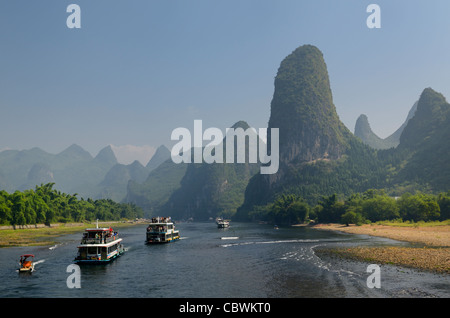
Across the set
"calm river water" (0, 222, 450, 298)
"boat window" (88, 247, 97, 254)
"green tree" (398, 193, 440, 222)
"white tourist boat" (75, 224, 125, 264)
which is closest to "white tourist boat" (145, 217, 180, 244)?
"white tourist boat" (75, 224, 125, 264)

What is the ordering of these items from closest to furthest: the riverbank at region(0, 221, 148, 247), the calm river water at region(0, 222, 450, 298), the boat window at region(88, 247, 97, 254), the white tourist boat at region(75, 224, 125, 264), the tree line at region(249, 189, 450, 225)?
1. the calm river water at region(0, 222, 450, 298)
2. the white tourist boat at region(75, 224, 125, 264)
3. the boat window at region(88, 247, 97, 254)
4. the riverbank at region(0, 221, 148, 247)
5. the tree line at region(249, 189, 450, 225)

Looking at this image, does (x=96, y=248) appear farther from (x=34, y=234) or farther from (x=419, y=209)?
(x=419, y=209)

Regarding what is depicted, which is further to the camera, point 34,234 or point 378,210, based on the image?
point 378,210

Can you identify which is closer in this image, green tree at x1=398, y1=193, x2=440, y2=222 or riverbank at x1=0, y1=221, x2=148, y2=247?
riverbank at x1=0, y1=221, x2=148, y2=247

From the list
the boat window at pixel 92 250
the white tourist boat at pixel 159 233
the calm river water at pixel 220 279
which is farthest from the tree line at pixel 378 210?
the boat window at pixel 92 250

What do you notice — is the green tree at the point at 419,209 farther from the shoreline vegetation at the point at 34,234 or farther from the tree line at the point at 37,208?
the tree line at the point at 37,208

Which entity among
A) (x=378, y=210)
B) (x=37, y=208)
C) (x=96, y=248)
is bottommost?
(x=378, y=210)

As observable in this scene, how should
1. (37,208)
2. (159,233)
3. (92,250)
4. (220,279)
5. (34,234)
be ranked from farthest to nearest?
(37,208), (34,234), (159,233), (92,250), (220,279)

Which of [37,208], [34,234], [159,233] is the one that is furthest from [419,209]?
[37,208]

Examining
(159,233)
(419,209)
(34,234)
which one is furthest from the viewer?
(419,209)

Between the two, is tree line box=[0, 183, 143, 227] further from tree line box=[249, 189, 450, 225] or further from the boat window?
tree line box=[249, 189, 450, 225]
